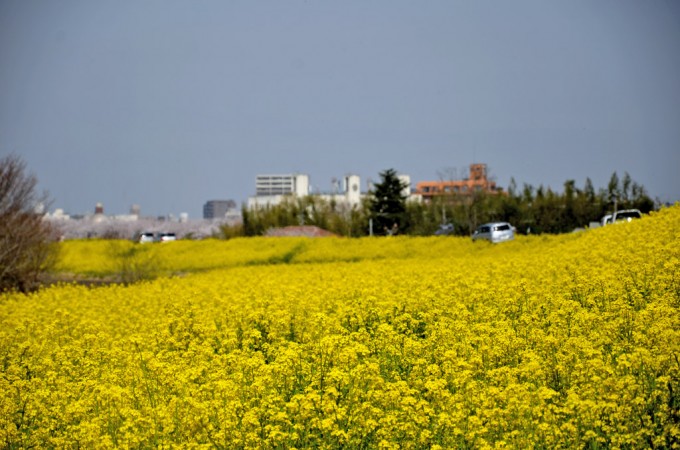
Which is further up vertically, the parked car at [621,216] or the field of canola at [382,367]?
the parked car at [621,216]

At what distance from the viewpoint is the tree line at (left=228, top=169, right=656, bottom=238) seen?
60.9m

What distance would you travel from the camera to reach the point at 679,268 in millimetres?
12883

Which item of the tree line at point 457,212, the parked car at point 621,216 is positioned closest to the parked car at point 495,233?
the parked car at point 621,216

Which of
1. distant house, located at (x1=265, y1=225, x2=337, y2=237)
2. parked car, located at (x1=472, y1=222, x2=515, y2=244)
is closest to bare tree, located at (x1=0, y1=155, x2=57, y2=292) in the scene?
parked car, located at (x1=472, y1=222, x2=515, y2=244)

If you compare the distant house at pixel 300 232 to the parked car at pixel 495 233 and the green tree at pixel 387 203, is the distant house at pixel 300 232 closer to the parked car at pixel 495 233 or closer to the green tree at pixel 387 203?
the green tree at pixel 387 203

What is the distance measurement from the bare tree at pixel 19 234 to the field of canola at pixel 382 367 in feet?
35.1

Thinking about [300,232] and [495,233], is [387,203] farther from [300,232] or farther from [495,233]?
[495,233]

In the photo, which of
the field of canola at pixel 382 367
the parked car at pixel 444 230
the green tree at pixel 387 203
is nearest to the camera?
the field of canola at pixel 382 367

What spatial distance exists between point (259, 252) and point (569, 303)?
32.2m

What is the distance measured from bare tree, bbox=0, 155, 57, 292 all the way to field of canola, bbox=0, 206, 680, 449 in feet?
35.1

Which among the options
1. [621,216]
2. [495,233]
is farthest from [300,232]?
[621,216]

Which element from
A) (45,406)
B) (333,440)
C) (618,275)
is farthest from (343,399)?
(618,275)

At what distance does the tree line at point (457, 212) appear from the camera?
200 feet

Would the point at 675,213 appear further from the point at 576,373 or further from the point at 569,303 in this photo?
the point at 576,373
